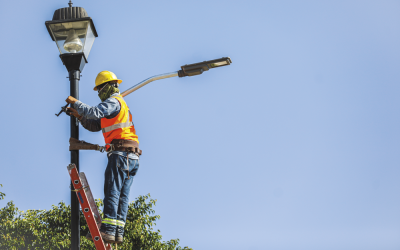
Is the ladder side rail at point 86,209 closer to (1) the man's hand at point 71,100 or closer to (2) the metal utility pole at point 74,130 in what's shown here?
(2) the metal utility pole at point 74,130

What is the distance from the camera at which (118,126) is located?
238 inches

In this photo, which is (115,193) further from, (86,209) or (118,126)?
(118,126)

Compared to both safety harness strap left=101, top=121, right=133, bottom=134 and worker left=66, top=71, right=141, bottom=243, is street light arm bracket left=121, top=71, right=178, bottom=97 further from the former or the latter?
safety harness strap left=101, top=121, right=133, bottom=134

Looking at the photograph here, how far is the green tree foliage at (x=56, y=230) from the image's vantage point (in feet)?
62.6

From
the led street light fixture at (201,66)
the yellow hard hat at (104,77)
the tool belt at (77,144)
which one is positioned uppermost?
the led street light fixture at (201,66)

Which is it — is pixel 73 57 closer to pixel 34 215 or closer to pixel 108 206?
pixel 108 206

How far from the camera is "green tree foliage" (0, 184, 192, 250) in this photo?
19.1m

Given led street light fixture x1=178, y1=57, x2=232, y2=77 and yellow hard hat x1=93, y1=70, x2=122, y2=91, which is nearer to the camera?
yellow hard hat x1=93, y1=70, x2=122, y2=91

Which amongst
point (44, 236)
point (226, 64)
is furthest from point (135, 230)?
point (226, 64)

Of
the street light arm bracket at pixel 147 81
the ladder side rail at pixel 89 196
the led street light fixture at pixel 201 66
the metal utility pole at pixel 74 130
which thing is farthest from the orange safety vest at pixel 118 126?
the led street light fixture at pixel 201 66

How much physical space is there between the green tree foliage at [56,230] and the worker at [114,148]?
521 inches

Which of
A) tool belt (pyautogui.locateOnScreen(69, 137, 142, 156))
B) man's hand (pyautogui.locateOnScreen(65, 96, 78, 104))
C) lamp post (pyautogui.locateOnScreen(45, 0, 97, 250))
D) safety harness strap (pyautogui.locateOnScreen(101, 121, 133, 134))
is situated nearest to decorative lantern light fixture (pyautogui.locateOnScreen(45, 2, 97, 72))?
lamp post (pyautogui.locateOnScreen(45, 0, 97, 250))

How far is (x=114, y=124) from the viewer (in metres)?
6.05

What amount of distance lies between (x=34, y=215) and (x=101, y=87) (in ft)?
56.3
